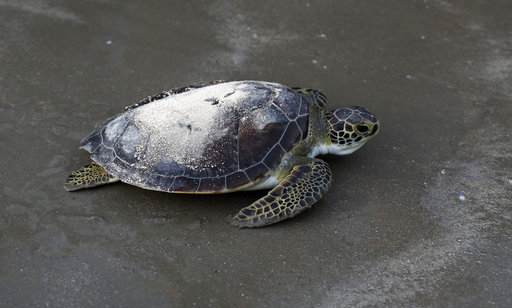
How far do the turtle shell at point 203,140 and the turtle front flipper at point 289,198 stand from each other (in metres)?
0.20

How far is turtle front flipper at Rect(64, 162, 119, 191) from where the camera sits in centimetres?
423

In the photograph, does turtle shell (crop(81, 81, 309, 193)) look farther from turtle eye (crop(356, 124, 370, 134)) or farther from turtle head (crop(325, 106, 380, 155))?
turtle eye (crop(356, 124, 370, 134))

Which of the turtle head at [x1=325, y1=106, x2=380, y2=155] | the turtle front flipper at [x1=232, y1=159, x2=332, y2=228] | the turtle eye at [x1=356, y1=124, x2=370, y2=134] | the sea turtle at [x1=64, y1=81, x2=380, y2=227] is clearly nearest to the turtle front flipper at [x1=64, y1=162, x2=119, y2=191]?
the sea turtle at [x1=64, y1=81, x2=380, y2=227]

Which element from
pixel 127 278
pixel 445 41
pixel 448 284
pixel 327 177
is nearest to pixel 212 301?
pixel 127 278

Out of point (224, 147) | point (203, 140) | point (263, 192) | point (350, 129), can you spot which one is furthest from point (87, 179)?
point (350, 129)

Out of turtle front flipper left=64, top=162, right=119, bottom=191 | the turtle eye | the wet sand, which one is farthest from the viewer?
the turtle eye

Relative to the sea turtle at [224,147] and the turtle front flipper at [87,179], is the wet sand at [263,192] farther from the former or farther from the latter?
the sea turtle at [224,147]

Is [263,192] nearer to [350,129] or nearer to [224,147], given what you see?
[224,147]

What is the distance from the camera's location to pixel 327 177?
4.22m

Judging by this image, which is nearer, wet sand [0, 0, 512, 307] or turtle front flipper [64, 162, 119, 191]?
wet sand [0, 0, 512, 307]

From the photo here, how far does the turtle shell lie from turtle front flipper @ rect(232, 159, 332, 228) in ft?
0.66

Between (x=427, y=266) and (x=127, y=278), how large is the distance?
232cm

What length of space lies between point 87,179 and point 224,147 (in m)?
1.30

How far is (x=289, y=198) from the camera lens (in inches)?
158
